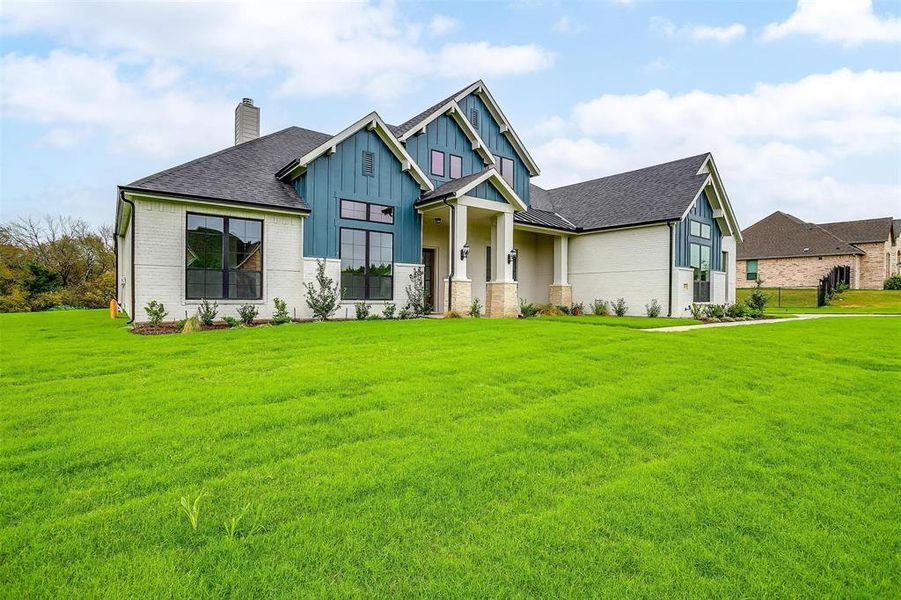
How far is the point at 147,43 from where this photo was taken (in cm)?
1299

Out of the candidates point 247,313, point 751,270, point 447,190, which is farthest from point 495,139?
point 751,270

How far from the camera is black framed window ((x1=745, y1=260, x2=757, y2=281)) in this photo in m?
38.0

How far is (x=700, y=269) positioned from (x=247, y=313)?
18.4 m

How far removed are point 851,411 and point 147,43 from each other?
58.9ft

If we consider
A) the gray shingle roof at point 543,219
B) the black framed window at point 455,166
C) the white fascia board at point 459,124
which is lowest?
the gray shingle roof at point 543,219

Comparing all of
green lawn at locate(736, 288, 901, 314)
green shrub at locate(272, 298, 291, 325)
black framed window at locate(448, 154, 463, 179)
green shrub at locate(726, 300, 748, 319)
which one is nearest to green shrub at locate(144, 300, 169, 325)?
green shrub at locate(272, 298, 291, 325)

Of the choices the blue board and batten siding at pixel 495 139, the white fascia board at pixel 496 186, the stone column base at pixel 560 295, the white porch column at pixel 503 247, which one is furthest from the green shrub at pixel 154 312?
the stone column base at pixel 560 295

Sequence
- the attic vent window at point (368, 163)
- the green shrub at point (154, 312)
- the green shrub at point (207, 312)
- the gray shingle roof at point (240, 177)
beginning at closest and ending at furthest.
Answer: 1. the green shrub at point (154, 312)
2. the green shrub at point (207, 312)
3. the gray shingle roof at point (240, 177)
4. the attic vent window at point (368, 163)

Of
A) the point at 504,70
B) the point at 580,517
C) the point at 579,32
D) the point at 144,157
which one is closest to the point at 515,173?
the point at 504,70

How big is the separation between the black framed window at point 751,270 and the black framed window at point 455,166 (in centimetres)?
3261

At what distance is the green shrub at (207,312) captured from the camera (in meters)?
11.8

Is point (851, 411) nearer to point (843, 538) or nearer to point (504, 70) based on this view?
point (843, 538)

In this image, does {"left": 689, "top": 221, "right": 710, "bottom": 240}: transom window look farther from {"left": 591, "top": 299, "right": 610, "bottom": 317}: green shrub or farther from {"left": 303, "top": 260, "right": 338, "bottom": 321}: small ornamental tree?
{"left": 303, "top": 260, "right": 338, "bottom": 321}: small ornamental tree

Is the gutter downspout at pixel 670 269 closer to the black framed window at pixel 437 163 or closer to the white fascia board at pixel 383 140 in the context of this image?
the black framed window at pixel 437 163
